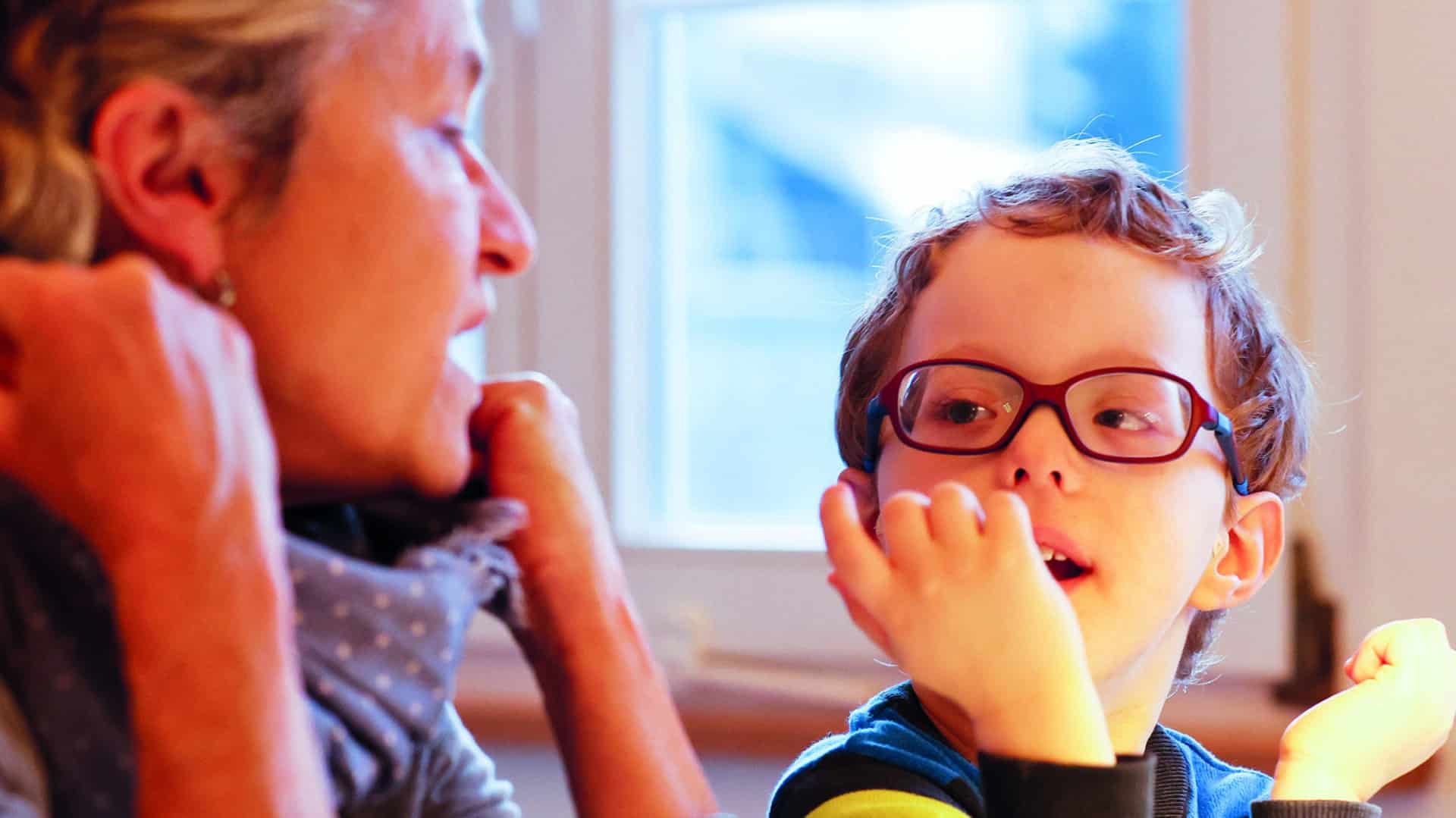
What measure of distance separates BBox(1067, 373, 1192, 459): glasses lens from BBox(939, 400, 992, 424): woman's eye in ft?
0.21

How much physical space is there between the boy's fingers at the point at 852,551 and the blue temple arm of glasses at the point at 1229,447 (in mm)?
295

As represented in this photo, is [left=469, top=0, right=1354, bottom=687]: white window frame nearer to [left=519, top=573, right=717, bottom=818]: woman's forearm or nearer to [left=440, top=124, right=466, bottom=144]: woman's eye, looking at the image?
[left=519, top=573, right=717, bottom=818]: woman's forearm

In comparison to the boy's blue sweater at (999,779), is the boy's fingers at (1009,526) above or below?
above

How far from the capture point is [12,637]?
633mm

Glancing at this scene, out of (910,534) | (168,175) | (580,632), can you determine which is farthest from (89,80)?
(910,534)

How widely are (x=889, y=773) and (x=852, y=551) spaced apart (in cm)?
17

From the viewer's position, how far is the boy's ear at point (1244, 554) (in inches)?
43.2

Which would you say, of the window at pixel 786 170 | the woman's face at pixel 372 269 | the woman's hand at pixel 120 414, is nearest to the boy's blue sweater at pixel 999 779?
the woman's face at pixel 372 269

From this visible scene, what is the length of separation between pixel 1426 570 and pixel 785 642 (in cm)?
78

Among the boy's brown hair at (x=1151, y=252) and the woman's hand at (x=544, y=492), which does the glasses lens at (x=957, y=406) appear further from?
the woman's hand at (x=544, y=492)

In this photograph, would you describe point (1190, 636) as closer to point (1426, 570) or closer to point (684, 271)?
point (1426, 570)

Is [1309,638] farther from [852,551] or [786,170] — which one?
[852,551]

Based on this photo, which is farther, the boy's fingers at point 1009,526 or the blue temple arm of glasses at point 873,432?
the blue temple arm of glasses at point 873,432

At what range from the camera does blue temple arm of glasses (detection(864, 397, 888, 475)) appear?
106cm
